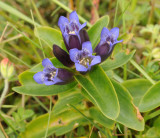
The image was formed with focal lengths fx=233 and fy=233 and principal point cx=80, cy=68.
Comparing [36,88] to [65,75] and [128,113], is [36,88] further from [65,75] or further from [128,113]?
[128,113]

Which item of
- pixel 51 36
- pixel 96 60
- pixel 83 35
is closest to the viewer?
pixel 96 60

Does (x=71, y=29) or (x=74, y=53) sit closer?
(x=74, y=53)

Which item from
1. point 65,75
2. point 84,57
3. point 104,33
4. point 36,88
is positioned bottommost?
point 36,88

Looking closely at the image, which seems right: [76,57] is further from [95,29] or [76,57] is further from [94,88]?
[95,29]

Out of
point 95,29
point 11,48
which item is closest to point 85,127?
point 95,29

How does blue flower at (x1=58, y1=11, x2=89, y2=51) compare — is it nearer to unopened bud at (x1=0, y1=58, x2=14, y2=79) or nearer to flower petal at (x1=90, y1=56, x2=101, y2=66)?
flower petal at (x1=90, y1=56, x2=101, y2=66)

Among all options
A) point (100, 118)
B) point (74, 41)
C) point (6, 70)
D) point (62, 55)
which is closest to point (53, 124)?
point (100, 118)

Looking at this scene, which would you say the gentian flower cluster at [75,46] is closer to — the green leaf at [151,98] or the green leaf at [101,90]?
the green leaf at [101,90]
